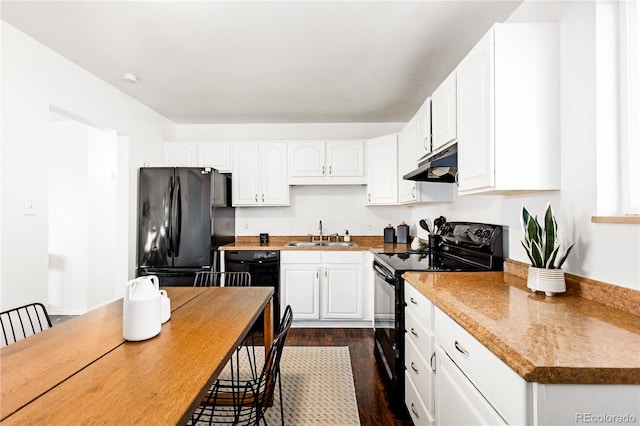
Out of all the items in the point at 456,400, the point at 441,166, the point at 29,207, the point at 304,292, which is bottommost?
the point at 304,292

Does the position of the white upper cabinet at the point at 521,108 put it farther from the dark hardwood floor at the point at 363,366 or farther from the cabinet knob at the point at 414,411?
the dark hardwood floor at the point at 363,366

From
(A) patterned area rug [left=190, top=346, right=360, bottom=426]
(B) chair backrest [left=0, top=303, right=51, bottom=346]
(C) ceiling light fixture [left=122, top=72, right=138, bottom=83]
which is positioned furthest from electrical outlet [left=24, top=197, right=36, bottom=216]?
(A) patterned area rug [left=190, top=346, right=360, bottom=426]

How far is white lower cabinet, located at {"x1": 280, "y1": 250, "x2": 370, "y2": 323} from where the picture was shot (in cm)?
345

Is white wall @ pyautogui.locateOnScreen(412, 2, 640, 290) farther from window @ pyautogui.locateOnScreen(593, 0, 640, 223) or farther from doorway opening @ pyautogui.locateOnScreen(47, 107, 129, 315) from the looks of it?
doorway opening @ pyautogui.locateOnScreen(47, 107, 129, 315)

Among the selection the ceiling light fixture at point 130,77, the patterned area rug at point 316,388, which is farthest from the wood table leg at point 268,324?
the ceiling light fixture at point 130,77

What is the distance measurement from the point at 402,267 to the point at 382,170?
1690 mm

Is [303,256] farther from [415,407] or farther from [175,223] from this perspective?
[415,407]

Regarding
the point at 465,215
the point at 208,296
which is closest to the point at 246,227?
the point at 208,296

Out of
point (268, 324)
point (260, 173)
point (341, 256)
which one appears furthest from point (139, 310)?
point (260, 173)

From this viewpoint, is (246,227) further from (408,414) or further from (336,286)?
(408,414)

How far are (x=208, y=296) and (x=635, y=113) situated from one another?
2.21 metres

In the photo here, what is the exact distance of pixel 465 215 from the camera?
255 centimetres

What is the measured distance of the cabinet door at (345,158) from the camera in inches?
148

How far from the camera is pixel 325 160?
376cm
